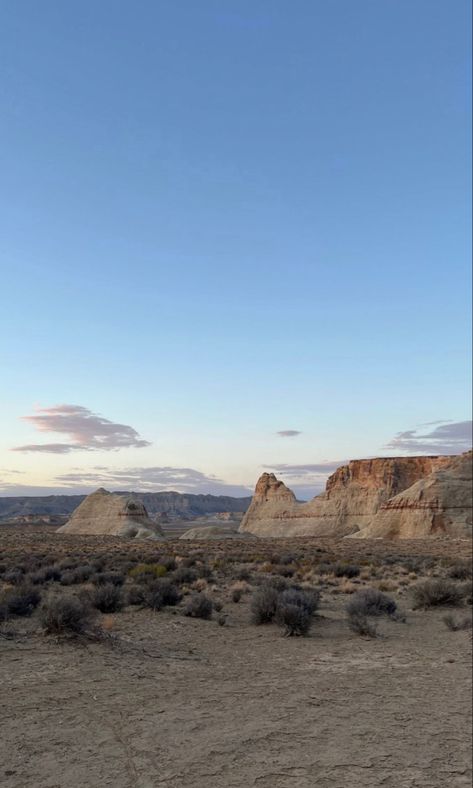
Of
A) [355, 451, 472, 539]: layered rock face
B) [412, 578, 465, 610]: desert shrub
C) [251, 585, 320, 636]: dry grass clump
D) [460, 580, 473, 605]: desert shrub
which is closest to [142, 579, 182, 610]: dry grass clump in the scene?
[251, 585, 320, 636]: dry grass clump

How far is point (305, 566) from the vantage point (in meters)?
24.5

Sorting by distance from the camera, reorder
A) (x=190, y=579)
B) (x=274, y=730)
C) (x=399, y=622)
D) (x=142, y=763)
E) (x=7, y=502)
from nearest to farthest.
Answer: (x=142, y=763)
(x=274, y=730)
(x=399, y=622)
(x=190, y=579)
(x=7, y=502)

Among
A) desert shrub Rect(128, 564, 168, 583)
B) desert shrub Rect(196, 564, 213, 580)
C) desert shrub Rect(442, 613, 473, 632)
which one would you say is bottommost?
desert shrub Rect(196, 564, 213, 580)

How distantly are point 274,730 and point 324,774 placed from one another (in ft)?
3.73

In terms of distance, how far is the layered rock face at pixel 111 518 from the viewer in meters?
60.1

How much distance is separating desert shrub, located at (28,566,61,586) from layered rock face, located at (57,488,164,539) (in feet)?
127

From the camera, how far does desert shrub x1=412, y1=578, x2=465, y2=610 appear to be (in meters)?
16.0

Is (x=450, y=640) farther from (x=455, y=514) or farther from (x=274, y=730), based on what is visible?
(x=455, y=514)

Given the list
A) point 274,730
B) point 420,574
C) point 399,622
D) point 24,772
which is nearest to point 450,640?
point 399,622

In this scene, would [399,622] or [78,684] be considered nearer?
[78,684]

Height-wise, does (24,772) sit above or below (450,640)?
above

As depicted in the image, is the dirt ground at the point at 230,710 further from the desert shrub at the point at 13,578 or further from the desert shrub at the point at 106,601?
the desert shrub at the point at 13,578

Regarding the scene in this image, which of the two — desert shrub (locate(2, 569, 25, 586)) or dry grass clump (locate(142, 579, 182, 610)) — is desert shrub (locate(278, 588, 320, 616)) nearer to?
dry grass clump (locate(142, 579, 182, 610))

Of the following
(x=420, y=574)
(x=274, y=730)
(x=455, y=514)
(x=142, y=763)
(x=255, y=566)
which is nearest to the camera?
(x=142, y=763)
